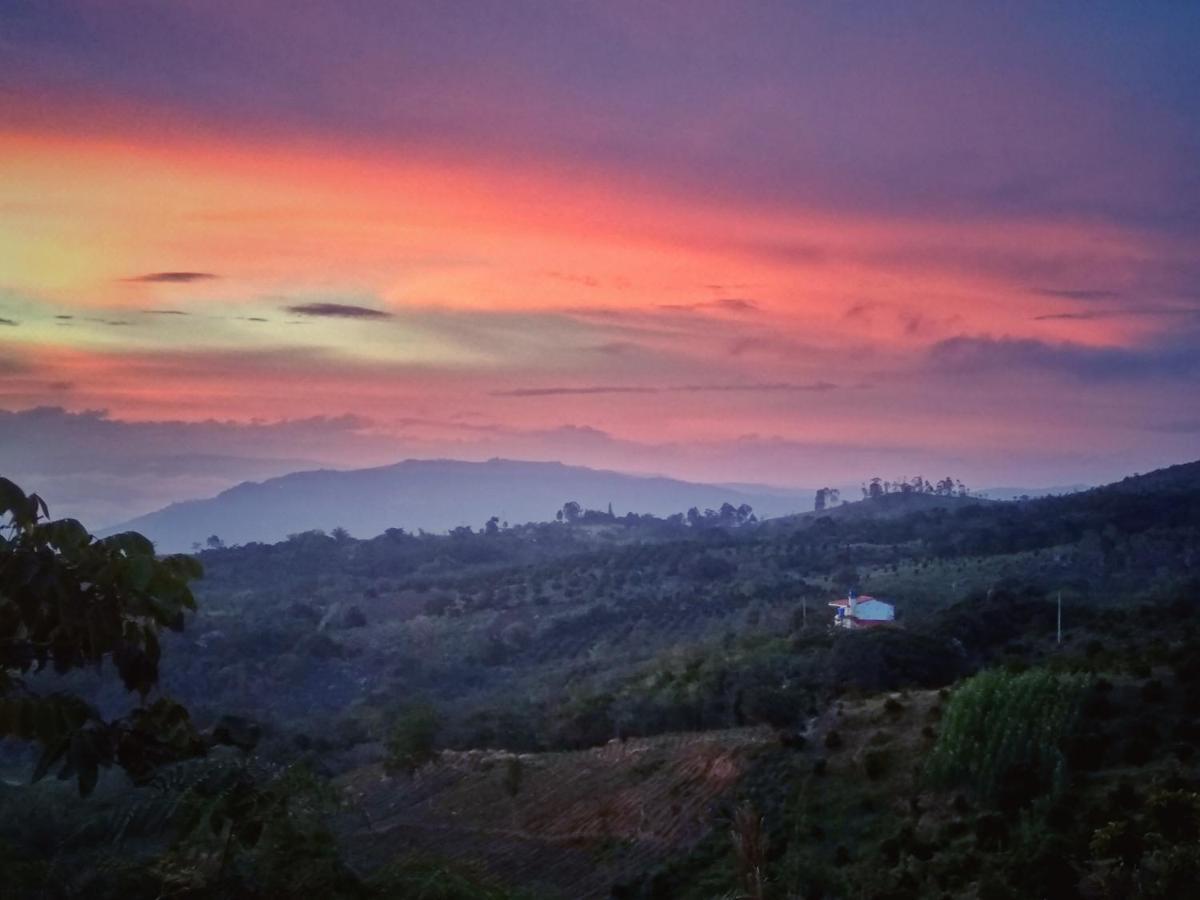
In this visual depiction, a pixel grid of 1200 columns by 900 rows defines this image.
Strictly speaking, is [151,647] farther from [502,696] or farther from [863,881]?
[502,696]

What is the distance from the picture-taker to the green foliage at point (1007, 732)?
19656mm

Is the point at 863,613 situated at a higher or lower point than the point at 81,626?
lower

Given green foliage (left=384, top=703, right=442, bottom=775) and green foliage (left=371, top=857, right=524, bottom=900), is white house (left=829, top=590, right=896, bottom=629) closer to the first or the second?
green foliage (left=384, top=703, right=442, bottom=775)

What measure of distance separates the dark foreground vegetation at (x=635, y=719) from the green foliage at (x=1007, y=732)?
0.08m

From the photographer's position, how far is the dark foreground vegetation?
362 centimetres

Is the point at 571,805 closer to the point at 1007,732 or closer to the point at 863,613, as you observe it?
the point at 1007,732

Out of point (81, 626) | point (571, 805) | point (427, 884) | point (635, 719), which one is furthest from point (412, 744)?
point (81, 626)

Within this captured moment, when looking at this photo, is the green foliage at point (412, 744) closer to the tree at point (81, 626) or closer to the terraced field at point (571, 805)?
the terraced field at point (571, 805)

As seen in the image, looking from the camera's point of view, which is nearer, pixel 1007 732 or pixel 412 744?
pixel 1007 732

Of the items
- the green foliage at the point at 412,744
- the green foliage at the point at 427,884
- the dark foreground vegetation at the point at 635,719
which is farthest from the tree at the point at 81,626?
the green foliage at the point at 412,744

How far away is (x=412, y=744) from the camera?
34.6 metres

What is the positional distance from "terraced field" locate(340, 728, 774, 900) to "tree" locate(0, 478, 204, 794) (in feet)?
66.8

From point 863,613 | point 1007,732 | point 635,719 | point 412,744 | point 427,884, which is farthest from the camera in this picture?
point 863,613

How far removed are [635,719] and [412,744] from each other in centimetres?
763
